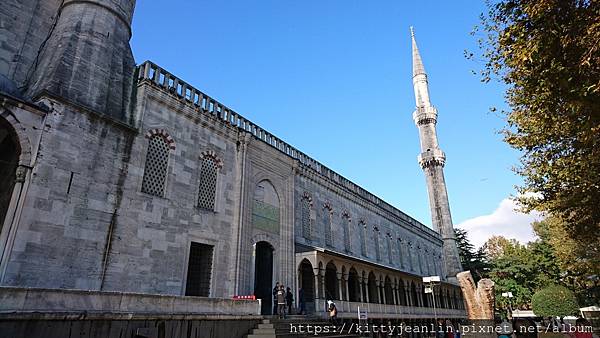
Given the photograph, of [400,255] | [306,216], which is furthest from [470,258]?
[306,216]

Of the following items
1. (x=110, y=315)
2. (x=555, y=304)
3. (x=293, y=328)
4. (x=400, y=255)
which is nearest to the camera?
(x=110, y=315)

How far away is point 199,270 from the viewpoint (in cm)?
1314

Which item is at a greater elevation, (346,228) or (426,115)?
(426,115)

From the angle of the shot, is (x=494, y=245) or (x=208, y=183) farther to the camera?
(x=494, y=245)

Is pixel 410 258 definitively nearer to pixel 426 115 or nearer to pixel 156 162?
pixel 426 115

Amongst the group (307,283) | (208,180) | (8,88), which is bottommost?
(307,283)

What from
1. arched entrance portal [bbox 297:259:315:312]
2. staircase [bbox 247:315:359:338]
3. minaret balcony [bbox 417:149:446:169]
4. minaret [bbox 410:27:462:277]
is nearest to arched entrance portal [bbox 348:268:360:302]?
arched entrance portal [bbox 297:259:315:312]

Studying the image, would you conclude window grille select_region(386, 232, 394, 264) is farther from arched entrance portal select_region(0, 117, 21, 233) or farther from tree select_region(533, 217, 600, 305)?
arched entrance portal select_region(0, 117, 21, 233)

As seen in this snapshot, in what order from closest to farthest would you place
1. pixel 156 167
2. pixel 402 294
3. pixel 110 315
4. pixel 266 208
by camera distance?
pixel 110 315, pixel 156 167, pixel 266 208, pixel 402 294

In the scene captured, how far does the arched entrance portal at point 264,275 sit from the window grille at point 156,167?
5.02m

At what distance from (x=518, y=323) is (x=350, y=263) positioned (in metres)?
8.95

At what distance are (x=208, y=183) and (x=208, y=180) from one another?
0.12m

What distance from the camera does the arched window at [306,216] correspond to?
19.0 m

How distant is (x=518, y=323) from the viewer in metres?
10.9
